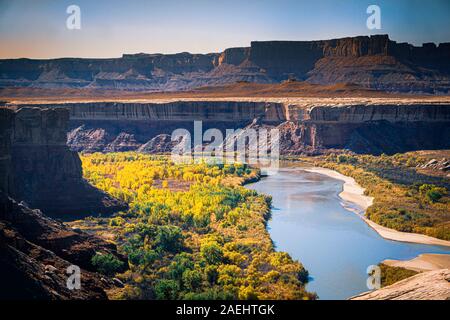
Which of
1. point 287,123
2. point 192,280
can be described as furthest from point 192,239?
point 287,123

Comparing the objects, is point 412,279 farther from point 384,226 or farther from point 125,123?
point 125,123

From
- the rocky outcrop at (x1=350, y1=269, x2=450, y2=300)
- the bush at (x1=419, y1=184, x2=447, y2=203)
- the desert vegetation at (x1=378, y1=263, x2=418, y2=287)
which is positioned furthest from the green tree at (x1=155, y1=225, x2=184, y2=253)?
the bush at (x1=419, y1=184, x2=447, y2=203)

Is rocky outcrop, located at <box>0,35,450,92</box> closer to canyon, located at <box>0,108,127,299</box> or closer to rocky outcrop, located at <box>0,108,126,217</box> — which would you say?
rocky outcrop, located at <box>0,108,126,217</box>

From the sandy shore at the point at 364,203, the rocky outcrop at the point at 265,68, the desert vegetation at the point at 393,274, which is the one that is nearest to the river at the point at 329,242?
the sandy shore at the point at 364,203

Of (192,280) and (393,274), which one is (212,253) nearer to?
(192,280)
